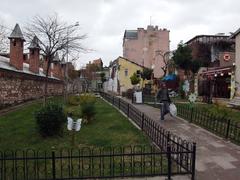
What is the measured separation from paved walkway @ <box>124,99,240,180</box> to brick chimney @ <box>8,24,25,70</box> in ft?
54.3

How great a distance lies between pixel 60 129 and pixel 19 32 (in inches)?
697

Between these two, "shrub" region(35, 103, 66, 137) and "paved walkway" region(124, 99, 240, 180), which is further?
"shrub" region(35, 103, 66, 137)

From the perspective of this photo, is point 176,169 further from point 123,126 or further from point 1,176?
point 123,126

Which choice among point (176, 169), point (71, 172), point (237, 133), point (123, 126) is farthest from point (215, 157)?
point (123, 126)

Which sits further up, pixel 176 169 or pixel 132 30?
pixel 132 30

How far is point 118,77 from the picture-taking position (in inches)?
2323

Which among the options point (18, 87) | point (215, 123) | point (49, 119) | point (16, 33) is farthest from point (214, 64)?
point (49, 119)

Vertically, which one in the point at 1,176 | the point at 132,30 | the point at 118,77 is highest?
the point at 132,30

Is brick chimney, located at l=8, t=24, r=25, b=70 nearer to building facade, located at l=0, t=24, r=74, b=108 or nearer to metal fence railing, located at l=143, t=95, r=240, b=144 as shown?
building facade, located at l=0, t=24, r=74, b=108

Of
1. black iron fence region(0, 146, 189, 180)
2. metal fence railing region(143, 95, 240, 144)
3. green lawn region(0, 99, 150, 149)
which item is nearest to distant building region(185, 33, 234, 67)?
metal fence railing region(143, 95, 240, 144)

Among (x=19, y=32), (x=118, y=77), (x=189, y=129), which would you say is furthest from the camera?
(x=118, y=77)

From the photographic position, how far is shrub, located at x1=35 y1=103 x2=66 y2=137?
1168cm

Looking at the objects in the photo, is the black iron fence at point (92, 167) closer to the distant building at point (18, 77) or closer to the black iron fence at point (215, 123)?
the black iron fence at point (215, 123)

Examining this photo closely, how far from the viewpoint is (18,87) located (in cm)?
2525
